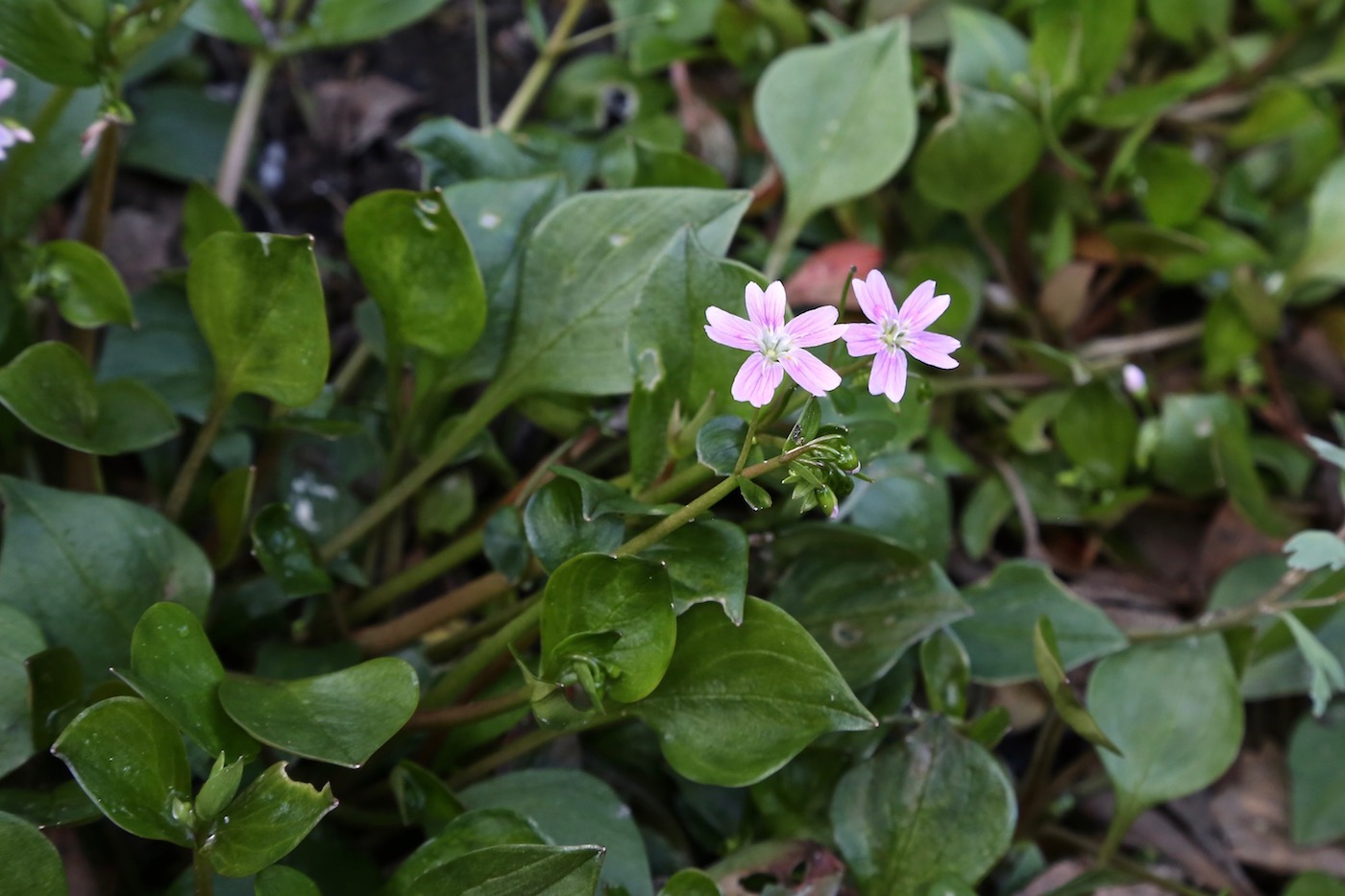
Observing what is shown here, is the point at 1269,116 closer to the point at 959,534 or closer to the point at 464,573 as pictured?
the point at 959,534

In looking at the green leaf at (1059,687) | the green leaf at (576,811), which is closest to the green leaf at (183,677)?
the green leaf at (576,811)

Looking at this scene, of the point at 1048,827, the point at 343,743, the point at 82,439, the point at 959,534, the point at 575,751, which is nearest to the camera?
the point at 343,743

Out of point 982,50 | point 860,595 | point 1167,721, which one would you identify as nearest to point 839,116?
point 982,50

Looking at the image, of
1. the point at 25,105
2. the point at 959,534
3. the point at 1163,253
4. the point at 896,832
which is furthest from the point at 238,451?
the point at 1163,253

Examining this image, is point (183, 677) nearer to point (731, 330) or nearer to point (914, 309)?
point (731, 330)

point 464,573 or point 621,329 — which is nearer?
point 621,329

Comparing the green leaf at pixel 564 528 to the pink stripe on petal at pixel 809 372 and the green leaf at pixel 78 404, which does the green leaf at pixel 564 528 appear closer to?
the pink stripe on petal at pixel 809 372
